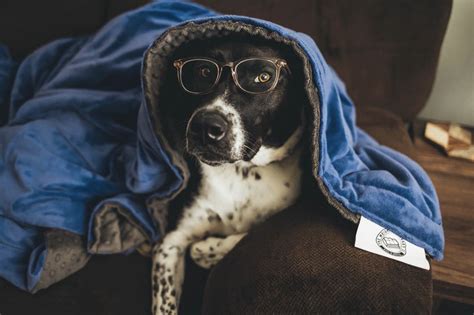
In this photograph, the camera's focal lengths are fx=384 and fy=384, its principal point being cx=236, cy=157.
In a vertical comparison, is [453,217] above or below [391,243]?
below

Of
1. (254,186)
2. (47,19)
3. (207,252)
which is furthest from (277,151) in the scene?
(47,19)

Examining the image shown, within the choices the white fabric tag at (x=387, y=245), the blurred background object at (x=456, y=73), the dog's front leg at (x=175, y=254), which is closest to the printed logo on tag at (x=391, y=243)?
the white fabric tag at (x=387, y=245)

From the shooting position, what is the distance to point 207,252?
1254mm

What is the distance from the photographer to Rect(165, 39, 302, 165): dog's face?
3.33 feet

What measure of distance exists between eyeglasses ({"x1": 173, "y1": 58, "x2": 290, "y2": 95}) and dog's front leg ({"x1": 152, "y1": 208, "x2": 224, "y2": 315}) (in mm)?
452

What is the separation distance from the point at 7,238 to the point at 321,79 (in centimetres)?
105

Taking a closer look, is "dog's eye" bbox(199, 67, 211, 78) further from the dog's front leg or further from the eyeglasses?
the dog's front leg

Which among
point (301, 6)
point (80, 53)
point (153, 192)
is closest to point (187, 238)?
point (153, 192)

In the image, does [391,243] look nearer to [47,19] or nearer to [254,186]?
[254,186]

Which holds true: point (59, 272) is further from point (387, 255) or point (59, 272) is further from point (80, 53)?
point (387, 255)

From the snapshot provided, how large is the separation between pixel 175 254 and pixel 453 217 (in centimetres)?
93

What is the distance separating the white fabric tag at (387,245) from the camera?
3.07ft

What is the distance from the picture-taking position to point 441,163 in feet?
5.05

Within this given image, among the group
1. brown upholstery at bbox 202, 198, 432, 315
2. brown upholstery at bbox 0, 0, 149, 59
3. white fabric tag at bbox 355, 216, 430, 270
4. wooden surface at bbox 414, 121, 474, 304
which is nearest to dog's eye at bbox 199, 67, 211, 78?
brown upholstery at bbox 202, 198, 432, 315
